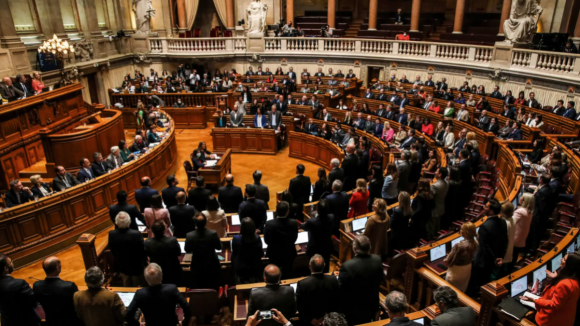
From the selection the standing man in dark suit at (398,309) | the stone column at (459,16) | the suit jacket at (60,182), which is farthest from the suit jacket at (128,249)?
the stone column at (459,16)

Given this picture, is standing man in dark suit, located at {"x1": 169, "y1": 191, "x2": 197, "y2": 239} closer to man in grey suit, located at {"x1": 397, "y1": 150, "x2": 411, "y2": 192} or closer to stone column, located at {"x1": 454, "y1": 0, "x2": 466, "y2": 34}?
man in grey suit, located at {"x1": 397, "y1": 150, "x2": 411, "y2": 192}

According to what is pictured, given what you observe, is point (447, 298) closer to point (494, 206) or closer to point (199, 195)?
point (494, 206)

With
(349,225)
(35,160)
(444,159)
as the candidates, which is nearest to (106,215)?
(35,160)

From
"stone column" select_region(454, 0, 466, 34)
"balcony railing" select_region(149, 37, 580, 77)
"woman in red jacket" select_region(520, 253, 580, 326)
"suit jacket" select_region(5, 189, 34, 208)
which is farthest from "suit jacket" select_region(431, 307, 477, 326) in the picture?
"stone column" select_region(454, 0, 466, 34)

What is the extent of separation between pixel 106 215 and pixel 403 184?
18.1ft

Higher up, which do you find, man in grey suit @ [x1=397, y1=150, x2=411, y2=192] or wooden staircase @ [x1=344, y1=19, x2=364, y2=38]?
wooden staircase @ [x1=344, y1=19, x2=364, y2=38]

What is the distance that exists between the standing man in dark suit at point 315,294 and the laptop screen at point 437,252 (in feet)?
4.81

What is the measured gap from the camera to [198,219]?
4.09 meters

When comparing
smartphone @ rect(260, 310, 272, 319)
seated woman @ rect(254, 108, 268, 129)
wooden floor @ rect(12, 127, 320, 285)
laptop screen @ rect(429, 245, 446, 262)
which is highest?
smartphone @ rect(260, 310, 272, 319)

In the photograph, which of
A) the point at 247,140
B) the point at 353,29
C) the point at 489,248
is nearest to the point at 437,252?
the point at 489,248

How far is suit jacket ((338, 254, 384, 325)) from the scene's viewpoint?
3.45 m

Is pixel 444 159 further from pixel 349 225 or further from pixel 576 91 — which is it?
pixel 576 91

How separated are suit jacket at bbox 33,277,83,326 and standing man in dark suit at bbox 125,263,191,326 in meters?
0.58

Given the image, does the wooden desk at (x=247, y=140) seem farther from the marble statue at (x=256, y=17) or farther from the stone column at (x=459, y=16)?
the stone column at (x=459, y=16)
